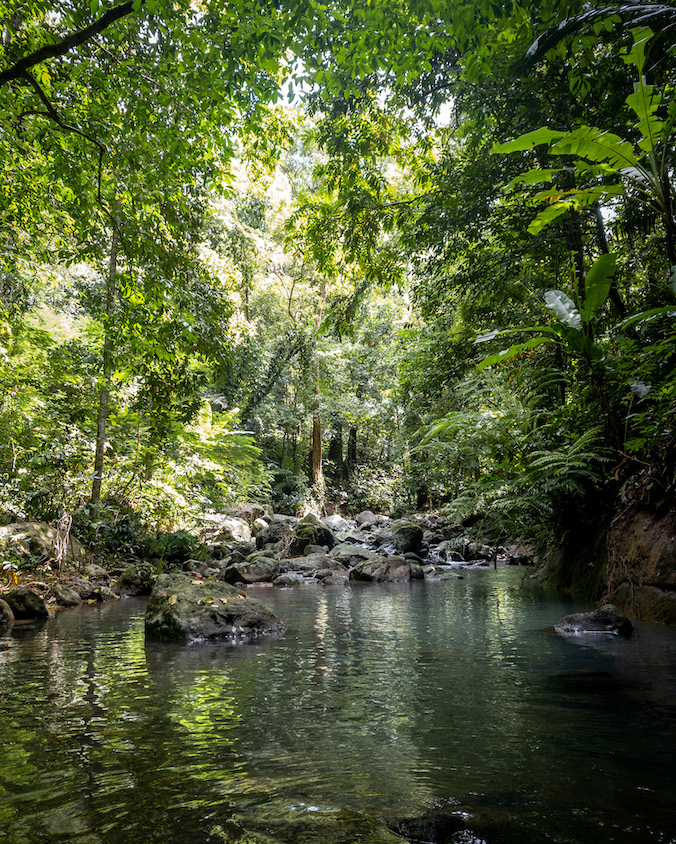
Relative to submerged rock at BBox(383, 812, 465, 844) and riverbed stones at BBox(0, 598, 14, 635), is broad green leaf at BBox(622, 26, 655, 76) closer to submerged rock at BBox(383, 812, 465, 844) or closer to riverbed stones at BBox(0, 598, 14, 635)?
submerged rock at BBox(383, 812, 465, 844)

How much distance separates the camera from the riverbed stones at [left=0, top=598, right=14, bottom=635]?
632 centimetres

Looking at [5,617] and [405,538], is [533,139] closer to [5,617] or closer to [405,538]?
[5,617]

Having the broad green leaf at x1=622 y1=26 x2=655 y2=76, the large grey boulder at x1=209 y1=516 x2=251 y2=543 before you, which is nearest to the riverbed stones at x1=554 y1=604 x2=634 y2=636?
the broad green leaf at x1=622 y1=26 x2=655 y2=76

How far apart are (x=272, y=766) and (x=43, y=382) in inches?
522

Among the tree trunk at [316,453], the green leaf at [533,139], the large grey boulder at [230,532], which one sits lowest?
the large grey boulder at [230,532]

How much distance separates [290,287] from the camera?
2520 centimetres

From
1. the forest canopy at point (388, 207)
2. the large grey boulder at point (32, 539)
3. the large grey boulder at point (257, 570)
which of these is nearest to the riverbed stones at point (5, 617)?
the large grey boulder at point (32, 539)

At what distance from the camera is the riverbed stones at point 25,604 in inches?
275

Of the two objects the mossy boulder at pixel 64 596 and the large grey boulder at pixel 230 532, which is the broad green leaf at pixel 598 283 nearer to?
the mossy boulder at pixel 64 596

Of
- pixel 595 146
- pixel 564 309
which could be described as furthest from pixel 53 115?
pixel 564 309

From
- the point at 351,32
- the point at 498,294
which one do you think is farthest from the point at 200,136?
the point at 498,294

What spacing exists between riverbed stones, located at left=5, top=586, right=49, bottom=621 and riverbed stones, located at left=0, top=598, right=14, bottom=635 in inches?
12.0

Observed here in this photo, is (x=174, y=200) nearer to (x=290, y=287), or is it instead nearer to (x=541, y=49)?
(x=541, y=49)

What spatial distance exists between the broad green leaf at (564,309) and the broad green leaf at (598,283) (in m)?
0.11
